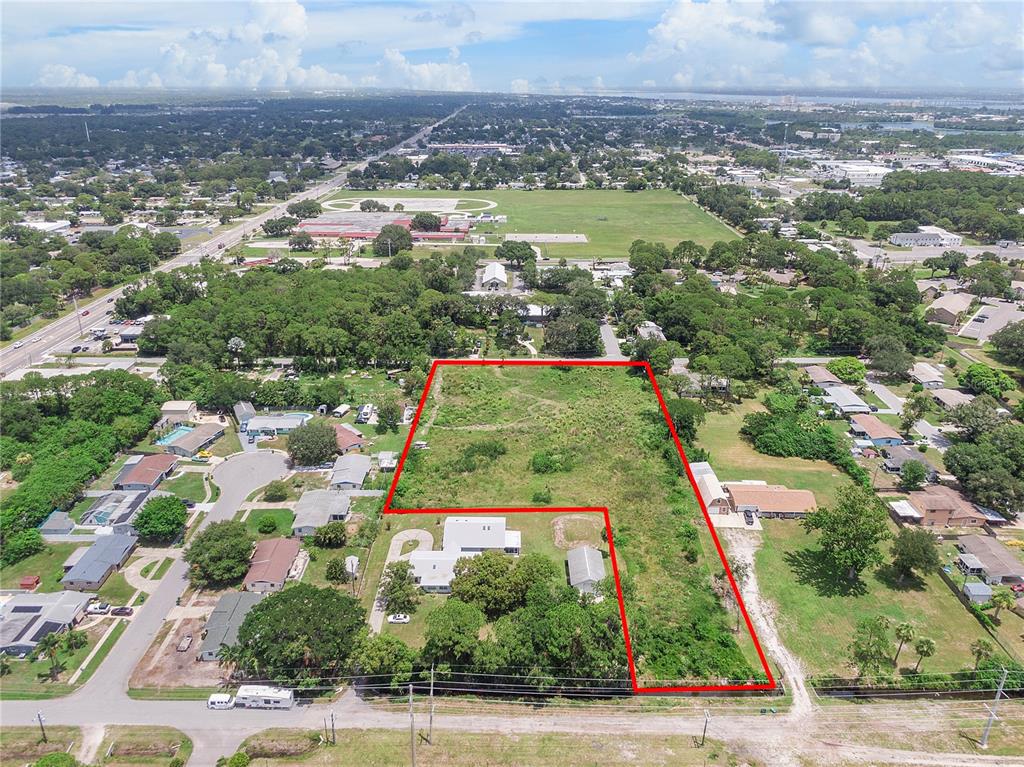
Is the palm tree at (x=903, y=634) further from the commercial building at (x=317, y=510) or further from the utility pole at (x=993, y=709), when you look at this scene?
the commercial building at (x=317, y=510)

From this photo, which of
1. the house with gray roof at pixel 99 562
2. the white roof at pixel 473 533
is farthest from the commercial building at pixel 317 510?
the house with gray roof at pixel 99 562

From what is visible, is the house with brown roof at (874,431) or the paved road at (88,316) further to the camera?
the paved road at (88,316)

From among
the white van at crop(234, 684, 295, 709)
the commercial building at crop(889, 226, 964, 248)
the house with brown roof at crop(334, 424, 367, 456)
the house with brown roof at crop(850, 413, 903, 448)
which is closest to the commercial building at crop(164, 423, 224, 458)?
the house with brown roof at crop(334, 424, 367, 456)

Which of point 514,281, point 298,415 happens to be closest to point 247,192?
point 514,281

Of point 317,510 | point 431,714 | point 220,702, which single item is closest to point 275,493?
point 317,510

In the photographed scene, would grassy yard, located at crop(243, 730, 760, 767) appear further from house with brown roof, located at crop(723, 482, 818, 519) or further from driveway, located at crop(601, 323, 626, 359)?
driveway, located at crop(601, 323, 626, 359)

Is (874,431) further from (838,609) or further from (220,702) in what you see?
(220,702)

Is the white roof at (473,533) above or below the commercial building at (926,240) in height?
below
